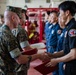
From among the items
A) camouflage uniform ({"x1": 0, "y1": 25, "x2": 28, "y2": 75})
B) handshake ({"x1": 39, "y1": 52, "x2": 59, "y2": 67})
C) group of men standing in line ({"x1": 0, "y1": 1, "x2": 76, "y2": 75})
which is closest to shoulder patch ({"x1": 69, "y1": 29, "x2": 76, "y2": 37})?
group of men standing in line ({"x1": 0, "y1": 1, "x2": 76, "y2": 75})

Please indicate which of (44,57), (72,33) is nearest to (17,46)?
(44,57)

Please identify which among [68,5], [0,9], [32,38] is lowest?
[32,38]

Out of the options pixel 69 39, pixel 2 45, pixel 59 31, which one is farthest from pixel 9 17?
pixel 59 31

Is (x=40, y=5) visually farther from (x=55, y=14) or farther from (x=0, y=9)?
(x=55, y=14)

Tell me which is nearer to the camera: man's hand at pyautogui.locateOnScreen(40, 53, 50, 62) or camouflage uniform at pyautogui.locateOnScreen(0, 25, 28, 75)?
camouflage uniform at pyautogui.locateOnScreen(0, 25, 28, 75)

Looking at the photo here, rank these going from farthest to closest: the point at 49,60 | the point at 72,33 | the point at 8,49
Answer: the point at 49,60 → the point at 72,33 → the point at 8,49

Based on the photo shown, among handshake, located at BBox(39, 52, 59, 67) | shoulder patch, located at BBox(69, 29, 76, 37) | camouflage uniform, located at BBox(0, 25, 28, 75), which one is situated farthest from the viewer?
handshake, located at BBox(39, 52, 59, 67)

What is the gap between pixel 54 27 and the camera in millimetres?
5391

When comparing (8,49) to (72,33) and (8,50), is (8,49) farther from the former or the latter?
(72,33)

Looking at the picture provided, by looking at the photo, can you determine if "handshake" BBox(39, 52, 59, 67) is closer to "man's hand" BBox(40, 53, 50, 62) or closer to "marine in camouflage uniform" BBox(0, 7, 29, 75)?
"man's hand" BBox(40, 53, 50, 62)

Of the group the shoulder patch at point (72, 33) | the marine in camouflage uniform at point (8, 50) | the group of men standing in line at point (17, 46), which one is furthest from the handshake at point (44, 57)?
the shoulder patch at point (72, 33)

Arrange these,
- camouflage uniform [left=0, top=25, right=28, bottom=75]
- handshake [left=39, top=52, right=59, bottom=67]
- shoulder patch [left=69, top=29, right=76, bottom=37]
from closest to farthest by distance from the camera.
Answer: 1. camouflage uniform [left=0, top=25, right=28, bottom=75]
2. shoulder patch [left=69, top=29, right=76, bottom=37]
3. handshake [left=39, top=52, right=59, bottom=67]

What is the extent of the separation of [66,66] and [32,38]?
24.0 feet

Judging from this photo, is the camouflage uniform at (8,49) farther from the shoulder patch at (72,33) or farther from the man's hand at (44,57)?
the shoulder patch at (72,33)
